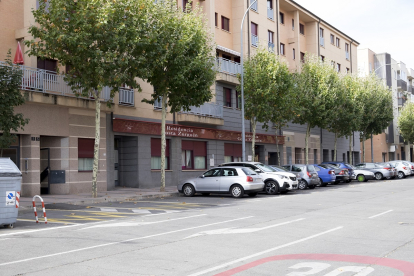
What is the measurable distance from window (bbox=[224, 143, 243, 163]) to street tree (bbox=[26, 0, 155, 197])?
15.3 metres

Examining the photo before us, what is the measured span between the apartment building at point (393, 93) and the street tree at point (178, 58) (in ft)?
160

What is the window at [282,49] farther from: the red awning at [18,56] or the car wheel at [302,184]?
the red awning at [18,56]

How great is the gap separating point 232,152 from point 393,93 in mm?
46865

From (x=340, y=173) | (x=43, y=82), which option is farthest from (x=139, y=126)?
(x=340, y=173)

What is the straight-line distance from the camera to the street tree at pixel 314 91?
1431 inches

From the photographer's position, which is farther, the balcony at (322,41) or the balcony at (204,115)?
the balcony at (322,41)

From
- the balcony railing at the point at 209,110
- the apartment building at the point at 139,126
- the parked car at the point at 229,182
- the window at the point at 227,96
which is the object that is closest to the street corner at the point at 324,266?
the parked car at the point at 229,182

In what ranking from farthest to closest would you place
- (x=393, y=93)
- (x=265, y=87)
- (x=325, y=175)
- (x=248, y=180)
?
(x=393, y=93), (x=265, y=87), (x=325, y=175), (x=248, y=180)

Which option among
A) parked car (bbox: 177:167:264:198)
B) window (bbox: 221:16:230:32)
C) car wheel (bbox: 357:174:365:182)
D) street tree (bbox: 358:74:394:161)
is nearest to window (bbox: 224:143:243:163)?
window (bbox: 221:16:230:32)

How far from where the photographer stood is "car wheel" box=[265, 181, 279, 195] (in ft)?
73.7

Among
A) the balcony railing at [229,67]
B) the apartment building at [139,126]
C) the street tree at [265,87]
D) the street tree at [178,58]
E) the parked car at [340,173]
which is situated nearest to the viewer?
the apartment building at [139,126]

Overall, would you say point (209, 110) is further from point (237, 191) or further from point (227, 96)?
point (237, 191)

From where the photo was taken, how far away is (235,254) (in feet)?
26.4

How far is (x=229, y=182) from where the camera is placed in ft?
69.1
